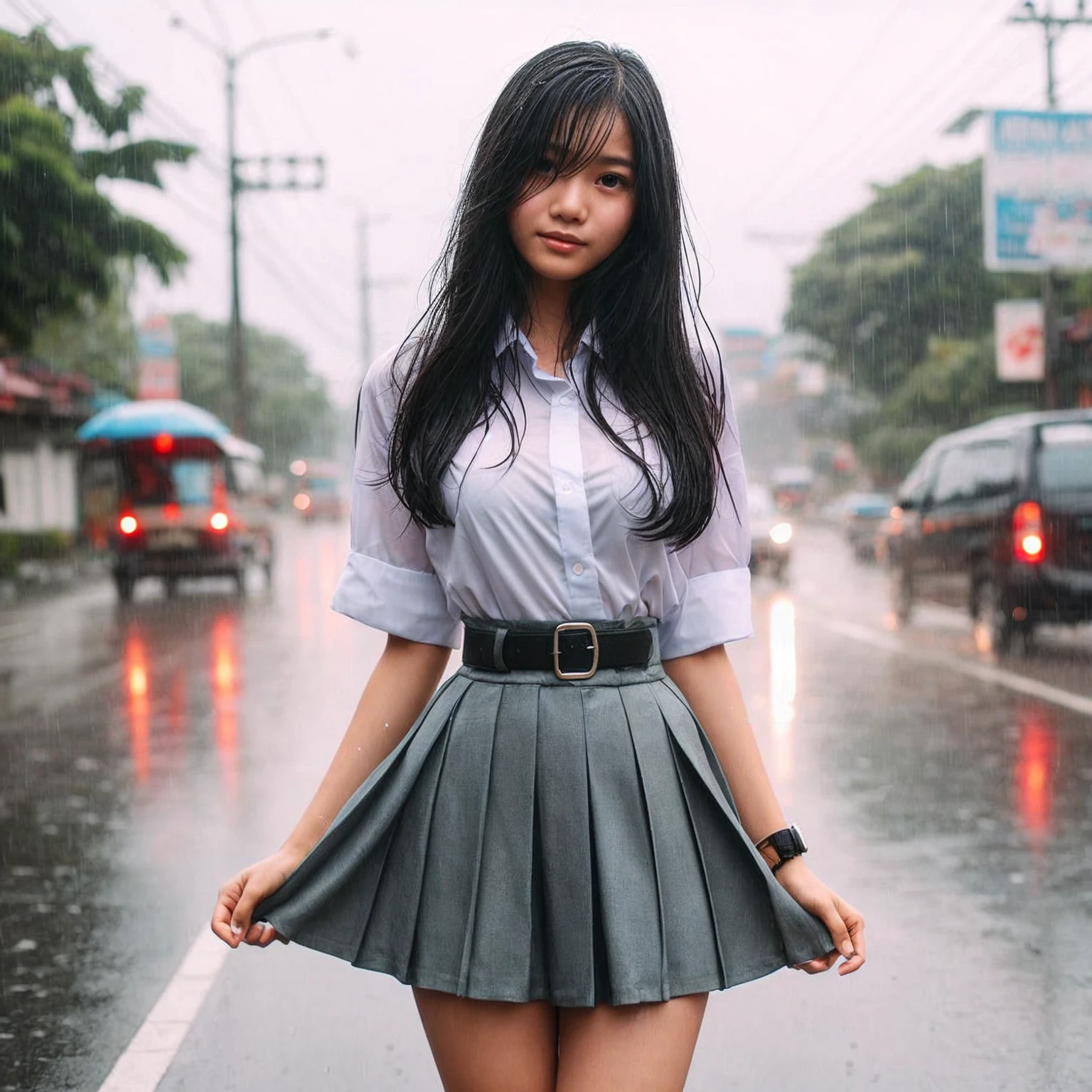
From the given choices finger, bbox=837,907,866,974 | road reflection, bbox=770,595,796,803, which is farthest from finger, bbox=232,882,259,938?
road reflection, bbox=770,595,796,803

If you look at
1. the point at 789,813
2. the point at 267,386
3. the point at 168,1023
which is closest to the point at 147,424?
the point at 789,813

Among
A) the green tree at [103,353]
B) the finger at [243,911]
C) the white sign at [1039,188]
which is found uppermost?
the white sign at [1039,188]

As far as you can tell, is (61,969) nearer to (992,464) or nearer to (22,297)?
(992,464)

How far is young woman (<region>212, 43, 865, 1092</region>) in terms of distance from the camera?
6.99 feet

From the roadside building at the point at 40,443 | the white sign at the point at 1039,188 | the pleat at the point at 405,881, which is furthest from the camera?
the roadside building at the point at 40,443

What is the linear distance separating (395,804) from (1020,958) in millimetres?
2980

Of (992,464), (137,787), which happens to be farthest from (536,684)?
(992,464)

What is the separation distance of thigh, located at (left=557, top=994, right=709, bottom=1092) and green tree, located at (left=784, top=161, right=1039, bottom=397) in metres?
41.4

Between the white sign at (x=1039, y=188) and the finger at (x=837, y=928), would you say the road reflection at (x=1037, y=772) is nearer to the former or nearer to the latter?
the finger at (x=837, y=928)

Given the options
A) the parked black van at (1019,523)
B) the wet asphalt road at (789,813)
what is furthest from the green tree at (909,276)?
the wet asphalt road at (789,813)

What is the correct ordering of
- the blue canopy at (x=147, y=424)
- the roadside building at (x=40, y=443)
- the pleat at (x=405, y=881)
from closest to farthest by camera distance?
the pleat at (x=405, y=881)
the blue canopy at (x=147, y=424)
the roadside building at (x=40, y=443)

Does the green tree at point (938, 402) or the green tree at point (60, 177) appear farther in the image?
the green tree at point (938, 402)

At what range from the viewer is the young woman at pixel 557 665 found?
6.99 feet

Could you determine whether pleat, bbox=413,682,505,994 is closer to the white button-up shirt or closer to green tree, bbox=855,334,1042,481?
the white button-up shirt
